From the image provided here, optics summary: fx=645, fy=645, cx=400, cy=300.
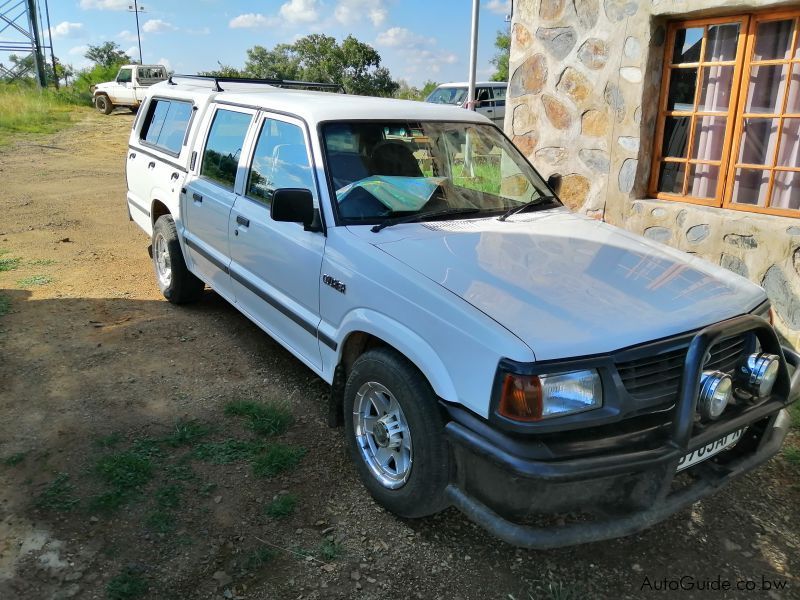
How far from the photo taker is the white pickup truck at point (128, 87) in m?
24.2

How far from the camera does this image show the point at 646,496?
2408 millimetres

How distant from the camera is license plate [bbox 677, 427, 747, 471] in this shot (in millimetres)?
2520

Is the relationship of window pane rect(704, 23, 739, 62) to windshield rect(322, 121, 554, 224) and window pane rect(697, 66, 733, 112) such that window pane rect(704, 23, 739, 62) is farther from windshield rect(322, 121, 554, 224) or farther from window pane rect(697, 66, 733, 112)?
windshield rect(322, 121, 554, 224)

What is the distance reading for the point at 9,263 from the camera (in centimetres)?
693

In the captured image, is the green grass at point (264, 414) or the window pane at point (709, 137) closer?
the green grass at point (264, 414)

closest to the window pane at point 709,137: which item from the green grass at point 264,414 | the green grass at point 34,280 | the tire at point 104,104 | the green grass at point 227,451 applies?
the green grass at point 264,414

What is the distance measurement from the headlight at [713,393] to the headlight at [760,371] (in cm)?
24

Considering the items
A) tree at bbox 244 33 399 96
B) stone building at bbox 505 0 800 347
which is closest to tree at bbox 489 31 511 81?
tree at bbox 244 33 399 96

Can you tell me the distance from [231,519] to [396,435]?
90 centimetres

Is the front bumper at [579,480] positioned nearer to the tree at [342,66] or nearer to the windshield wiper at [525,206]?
the windshield wiper at [525,206]

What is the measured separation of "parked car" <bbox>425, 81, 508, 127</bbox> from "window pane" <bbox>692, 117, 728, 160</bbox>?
1346 cm

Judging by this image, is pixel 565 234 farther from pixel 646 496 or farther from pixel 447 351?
→ pixel 646 496

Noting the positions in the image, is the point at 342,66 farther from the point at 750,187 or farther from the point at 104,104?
the point at 750,187

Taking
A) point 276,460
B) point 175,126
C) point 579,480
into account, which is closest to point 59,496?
point 276,460
